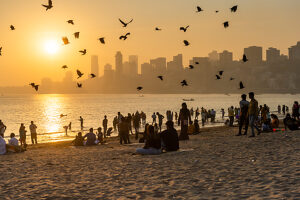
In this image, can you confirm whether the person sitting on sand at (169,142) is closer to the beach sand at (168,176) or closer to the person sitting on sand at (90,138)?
the beach sand at (168,176)

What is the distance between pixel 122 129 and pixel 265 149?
833 centimetres

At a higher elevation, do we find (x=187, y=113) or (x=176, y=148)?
(x=187, y=113)

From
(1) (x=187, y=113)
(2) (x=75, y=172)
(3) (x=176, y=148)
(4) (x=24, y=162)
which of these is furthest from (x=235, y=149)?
(4) (x=24, y=162)

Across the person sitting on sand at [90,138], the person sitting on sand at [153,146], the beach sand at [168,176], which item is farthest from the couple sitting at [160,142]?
the person sitting on sand at [90,138]

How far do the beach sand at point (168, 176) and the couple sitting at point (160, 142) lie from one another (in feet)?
1.05

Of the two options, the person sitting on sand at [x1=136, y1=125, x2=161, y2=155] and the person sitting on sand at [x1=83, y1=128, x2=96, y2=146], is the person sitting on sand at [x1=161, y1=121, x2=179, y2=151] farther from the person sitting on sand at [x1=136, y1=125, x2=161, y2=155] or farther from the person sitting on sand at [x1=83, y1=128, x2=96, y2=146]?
the person sitting on sand at [x1=83, y1=128, x2=96, y2=146]

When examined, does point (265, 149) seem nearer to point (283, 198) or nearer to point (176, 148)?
point (176, 148)

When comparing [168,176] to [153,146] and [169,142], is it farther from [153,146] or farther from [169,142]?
[169,142]

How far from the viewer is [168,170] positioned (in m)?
9.15

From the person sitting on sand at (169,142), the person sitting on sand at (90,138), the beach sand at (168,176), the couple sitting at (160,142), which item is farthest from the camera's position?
the person sitting on sand at (90,138)

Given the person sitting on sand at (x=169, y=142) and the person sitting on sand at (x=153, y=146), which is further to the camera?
the person sitting on sand at (x=169, y=142)

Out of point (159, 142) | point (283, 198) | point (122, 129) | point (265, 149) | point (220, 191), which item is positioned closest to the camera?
point (283, 198)

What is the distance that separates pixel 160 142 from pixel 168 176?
377 cm

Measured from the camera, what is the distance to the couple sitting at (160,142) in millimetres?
12008
